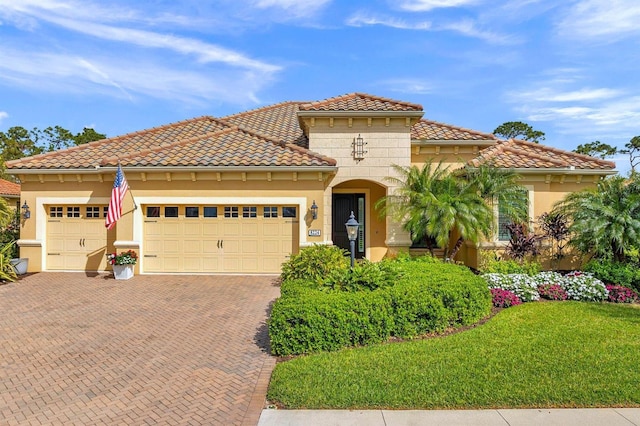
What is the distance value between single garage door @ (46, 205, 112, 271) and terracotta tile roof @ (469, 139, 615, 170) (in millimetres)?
13279

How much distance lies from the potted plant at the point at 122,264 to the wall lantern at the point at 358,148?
8.37 metres

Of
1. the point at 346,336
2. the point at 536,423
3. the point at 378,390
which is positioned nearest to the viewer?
the point at 536,423

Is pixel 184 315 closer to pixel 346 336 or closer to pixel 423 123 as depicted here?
pixel 346 336

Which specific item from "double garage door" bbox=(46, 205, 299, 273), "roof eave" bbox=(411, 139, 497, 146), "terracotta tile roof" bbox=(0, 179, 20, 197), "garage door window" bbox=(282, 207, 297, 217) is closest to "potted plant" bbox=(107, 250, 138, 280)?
"double garage door" bbox=(46, 205, 299, 273)

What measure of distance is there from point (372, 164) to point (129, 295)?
888 centimetres

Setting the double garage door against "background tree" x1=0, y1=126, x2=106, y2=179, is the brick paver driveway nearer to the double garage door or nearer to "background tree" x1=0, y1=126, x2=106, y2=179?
the double garage door

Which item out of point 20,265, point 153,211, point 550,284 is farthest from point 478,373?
point 20,265

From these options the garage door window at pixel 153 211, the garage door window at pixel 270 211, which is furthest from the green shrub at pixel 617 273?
the garage door window at pixel 153 211

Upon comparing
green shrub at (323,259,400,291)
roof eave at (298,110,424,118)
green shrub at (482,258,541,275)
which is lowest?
green shrub at (482,258,541,275)

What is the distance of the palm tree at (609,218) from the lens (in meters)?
10.3

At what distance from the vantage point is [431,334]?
23.4 ft

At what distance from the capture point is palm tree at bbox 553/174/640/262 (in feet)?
33.8

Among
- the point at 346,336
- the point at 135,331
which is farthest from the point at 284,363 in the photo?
the point at 135,331

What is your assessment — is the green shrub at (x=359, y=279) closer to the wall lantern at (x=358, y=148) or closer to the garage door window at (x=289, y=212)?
the garage door window at (x=289, y=212)
